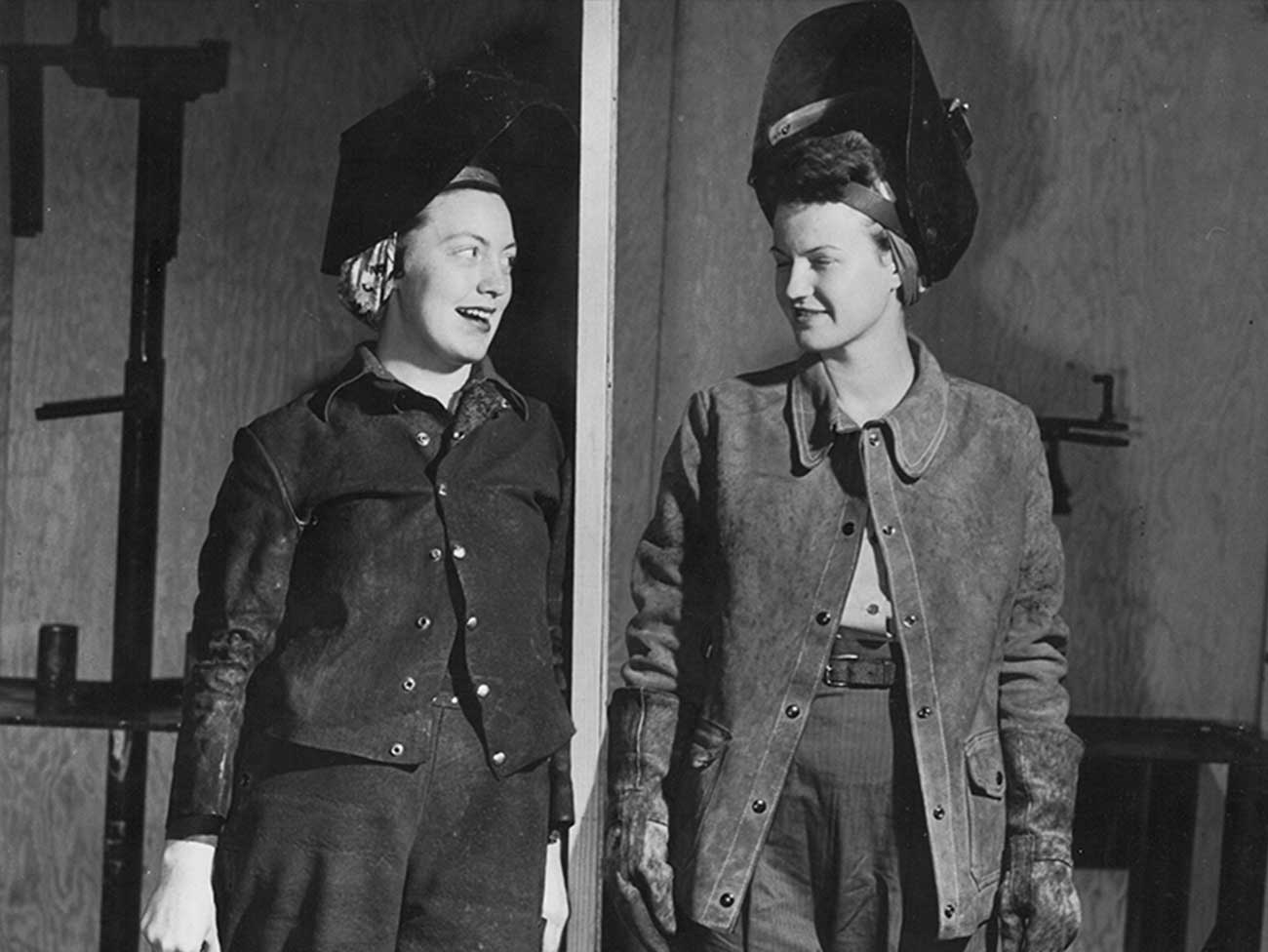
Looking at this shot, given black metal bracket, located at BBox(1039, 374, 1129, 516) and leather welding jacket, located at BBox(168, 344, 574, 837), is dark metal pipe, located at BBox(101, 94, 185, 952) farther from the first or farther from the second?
black metal bracket, located at BBox(1039, 374, 1129, 516)

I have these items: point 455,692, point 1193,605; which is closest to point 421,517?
point 455,692

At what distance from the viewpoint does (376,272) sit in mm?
2234

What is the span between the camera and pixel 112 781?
240 cm

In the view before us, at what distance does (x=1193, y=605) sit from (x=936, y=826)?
0.56 metres

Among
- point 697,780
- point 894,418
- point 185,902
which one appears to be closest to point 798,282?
point 894,418

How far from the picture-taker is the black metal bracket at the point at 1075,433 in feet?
7.50

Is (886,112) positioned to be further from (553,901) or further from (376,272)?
(553,901)

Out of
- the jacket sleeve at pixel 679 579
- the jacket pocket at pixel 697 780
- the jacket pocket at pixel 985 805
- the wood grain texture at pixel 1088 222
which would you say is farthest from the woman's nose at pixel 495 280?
the jacket pocket at pixel 985 805

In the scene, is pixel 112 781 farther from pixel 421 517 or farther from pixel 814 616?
pixel 814 616

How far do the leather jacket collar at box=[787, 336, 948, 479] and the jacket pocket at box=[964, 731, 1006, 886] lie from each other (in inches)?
14.1

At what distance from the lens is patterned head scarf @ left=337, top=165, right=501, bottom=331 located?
2.22m

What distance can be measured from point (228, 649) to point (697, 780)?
2.08 ft

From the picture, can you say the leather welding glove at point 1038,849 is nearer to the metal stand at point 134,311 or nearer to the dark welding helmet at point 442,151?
the dark welding helmet at point 442,151

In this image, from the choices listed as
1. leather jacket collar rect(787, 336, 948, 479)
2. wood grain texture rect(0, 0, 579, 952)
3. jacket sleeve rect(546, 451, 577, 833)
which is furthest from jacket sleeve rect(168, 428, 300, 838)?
leather jacket collar rect(787, 336, 948, 479)
